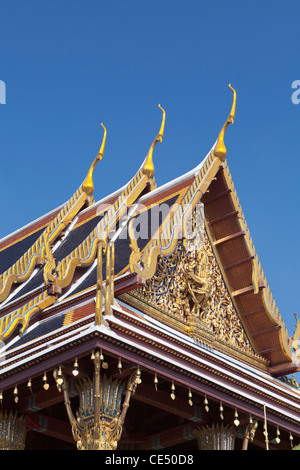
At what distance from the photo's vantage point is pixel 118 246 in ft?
46.5

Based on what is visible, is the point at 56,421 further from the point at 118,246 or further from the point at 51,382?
the point at 118,246

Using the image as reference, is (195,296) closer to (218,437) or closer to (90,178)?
(218,437)

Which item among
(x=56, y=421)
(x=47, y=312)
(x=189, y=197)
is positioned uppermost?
(x=189, y=197)

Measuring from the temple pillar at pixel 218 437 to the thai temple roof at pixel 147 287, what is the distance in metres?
0.65

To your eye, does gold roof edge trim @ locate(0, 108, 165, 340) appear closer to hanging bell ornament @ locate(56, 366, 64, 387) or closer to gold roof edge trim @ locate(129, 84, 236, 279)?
gold roof edge trim @ locate(129, 84, 236, 279)

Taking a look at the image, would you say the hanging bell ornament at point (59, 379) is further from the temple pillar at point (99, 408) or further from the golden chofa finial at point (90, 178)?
the golden chofa finial at point (90, 178)

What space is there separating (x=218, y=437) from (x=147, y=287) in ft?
7.86

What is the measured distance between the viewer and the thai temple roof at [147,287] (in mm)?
11398

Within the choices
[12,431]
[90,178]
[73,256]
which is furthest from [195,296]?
[90,178]

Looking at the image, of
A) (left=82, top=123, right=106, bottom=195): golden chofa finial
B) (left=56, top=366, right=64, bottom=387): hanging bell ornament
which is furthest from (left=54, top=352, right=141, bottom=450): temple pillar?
(left=82, top=123, right=106, bottom=195): golden chofa finial

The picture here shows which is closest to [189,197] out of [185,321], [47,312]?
[185,321]

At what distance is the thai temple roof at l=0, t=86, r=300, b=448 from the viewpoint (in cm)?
1140

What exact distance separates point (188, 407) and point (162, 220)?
3.21 meters

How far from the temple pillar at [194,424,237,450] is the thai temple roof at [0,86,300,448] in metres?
0.65
